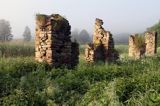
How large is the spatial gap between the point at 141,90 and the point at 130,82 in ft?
2.32

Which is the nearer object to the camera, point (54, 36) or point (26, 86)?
point (26, 86)

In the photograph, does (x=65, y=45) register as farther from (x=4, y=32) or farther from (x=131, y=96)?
(x=4, y=32)

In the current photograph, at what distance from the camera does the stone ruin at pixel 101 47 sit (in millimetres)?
20688

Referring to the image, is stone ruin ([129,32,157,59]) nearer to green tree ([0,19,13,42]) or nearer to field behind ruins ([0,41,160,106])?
field behind ruins ([0,41,160,106])

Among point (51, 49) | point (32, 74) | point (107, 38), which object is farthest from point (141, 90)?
point (107, 38)

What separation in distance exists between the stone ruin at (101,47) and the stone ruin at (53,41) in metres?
3.81

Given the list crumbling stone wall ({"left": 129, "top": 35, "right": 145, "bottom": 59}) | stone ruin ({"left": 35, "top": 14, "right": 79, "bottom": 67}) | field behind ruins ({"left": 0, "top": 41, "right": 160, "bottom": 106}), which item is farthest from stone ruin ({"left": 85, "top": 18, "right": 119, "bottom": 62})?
crumbling stone wall ({"left": 129, "top": 35, "right": 145, "bottom": 59})

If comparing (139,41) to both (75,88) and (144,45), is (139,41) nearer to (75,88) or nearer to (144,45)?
(144,45)

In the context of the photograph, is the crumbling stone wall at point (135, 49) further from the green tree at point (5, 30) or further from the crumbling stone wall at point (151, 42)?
the green tree at point (5, 30)

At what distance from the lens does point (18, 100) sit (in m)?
11.0

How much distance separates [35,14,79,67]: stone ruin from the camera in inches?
634

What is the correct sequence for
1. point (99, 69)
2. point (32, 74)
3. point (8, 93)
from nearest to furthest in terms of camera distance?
point (8, 93)
point (32, 74)
point (99, 69)

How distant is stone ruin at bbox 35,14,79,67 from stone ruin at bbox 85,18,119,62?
3.81 metres

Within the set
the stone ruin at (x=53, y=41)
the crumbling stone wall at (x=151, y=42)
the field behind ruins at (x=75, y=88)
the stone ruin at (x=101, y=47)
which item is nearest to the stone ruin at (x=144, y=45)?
the crumbling stone wall at (x=151, y=42)
